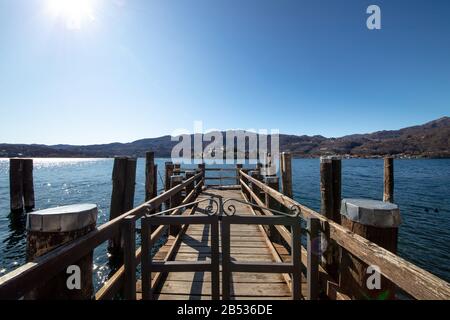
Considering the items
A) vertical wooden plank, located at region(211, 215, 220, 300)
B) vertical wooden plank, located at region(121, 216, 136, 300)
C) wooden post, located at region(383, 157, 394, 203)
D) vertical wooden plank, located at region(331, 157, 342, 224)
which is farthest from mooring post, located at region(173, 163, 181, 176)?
wooden post, located at region(383, 157, 394, 203)

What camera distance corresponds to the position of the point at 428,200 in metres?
→ 21.2

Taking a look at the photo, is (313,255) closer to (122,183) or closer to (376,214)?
(376,214)

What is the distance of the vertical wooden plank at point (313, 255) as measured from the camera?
2.47m

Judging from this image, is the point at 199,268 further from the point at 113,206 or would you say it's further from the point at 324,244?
the point at 113,206

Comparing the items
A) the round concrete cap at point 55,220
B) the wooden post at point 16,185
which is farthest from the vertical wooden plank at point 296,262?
the wooden post at point 16,185

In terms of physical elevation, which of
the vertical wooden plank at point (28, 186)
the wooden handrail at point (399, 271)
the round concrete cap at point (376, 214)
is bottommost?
the vertical wooden plank at point (28, 186)

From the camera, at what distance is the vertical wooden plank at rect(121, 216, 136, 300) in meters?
2.53

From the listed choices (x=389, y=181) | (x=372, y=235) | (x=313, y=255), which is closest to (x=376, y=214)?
(x=372, y=235)

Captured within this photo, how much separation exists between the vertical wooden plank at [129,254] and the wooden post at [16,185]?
16868 mm

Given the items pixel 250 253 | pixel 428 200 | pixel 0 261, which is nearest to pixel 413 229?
pixel 428 200

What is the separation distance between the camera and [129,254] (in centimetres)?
259

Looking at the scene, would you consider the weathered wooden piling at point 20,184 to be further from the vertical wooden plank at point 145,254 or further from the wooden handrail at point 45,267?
the wooden handrail at point 45,267

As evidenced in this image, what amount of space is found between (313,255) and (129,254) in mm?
2120
